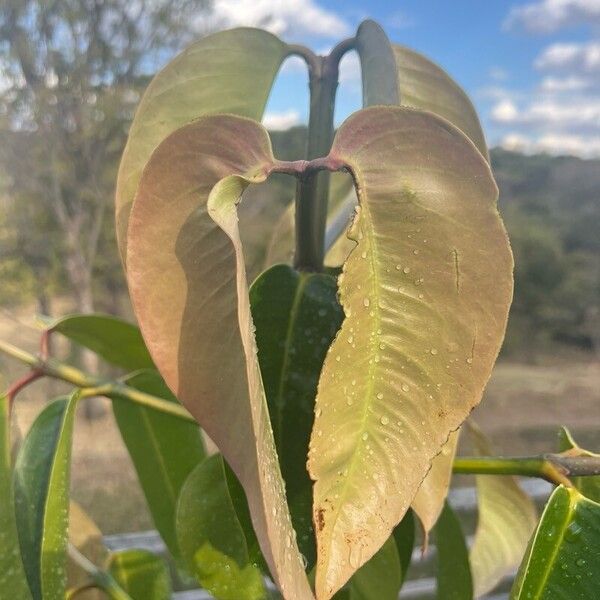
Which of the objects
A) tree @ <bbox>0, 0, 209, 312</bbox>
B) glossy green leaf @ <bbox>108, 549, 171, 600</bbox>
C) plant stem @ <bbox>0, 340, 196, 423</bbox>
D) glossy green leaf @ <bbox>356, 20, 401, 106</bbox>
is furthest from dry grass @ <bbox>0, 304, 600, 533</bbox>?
glossy green leaf @ <bbox>356, 20, 401, 106</bbox>

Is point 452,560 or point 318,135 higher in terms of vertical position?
point 318,135

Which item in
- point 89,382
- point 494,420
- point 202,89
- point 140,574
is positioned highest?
point 202,89

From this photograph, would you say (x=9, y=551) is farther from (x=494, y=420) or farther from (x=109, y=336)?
(x=494, y=420)

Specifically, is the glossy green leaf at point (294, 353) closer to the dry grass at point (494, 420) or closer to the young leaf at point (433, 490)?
the young leaf at point (433, 490)

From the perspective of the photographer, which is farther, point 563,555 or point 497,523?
point 497,523

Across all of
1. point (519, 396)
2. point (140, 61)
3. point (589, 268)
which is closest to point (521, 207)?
point (589, 268)

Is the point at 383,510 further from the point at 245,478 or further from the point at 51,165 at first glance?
the point at 51,165

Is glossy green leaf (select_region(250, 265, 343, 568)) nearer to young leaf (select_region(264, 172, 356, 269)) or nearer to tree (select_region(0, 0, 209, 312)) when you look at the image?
young leaf (select_region(264, 172, 356, 269))

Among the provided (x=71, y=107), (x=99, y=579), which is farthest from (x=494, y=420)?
(x=99, y=579)
